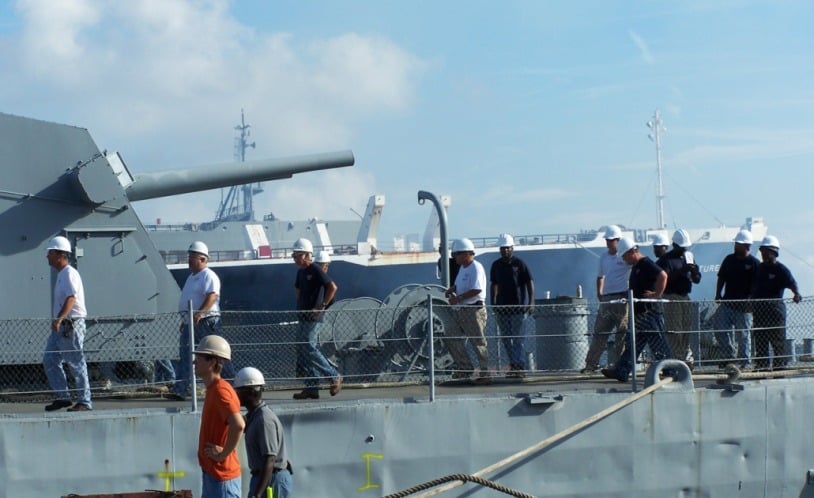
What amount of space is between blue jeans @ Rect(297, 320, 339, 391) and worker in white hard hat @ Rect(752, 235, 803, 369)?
3.58 meters

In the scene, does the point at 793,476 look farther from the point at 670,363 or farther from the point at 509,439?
the point at 509,439

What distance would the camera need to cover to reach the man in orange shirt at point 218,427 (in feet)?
18.4

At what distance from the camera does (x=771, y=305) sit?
9414 mm

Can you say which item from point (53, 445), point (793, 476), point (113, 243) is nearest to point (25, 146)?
point (113, 243)

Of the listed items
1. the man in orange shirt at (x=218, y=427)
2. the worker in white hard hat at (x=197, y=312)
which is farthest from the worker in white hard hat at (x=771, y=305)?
the man in orange shirt at (x=218, y=427)

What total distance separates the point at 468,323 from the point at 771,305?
9.02 feet

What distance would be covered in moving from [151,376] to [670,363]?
4.27 m

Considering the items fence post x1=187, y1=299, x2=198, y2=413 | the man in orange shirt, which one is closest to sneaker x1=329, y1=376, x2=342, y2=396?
fence post x1=187, y1=299, x2=198, y2=413

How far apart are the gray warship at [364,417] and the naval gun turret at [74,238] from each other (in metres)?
0.01

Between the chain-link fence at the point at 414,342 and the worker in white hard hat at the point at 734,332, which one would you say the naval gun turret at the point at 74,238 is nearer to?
the chain-link fence at the point at 414,342

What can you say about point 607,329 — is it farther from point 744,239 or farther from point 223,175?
point 223,175

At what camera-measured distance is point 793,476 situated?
346 inches

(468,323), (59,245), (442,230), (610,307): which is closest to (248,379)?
(59,245)

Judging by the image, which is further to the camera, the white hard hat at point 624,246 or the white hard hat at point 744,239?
the white hard hat at point 744,239
